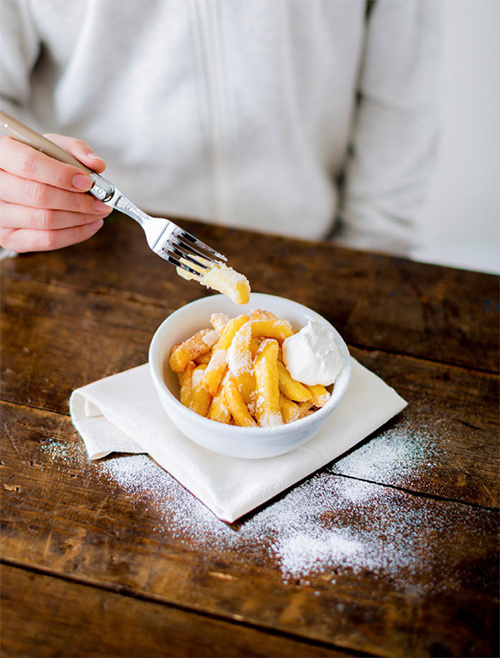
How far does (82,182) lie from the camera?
813mm

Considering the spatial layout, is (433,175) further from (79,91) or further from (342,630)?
(342,630)

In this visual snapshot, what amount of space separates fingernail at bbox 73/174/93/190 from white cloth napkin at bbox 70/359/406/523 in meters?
0.30

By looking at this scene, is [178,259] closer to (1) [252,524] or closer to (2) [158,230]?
(2) [158,230]

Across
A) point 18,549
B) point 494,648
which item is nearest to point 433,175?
point 494,648

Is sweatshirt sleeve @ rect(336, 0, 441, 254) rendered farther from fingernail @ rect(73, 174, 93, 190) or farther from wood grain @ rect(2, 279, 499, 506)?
fingernail @ rect(73, 174, 93, 190)

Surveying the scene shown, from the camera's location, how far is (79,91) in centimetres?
127

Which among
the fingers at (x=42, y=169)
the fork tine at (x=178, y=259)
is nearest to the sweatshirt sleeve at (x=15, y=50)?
the fingers at (x=42, y=169)

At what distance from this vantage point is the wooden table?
0.61 m

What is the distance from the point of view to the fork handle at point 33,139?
77cm

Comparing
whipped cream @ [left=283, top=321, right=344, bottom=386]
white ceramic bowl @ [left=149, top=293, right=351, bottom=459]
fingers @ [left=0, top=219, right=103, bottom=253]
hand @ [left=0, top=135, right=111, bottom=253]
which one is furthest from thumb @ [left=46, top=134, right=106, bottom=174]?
whipped cream @ [left=283, top=321, right=344, bottom=386]

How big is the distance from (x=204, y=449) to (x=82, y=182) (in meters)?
0.44

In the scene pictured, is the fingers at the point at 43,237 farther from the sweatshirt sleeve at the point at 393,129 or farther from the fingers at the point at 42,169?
the sweatshirt sleeve at the point at 393,129

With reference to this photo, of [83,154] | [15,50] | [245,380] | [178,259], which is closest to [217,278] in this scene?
[178,259]

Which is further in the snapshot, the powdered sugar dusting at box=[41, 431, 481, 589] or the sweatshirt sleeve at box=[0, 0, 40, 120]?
the sweatshirt sleeve at box=[0, 0, 40, 120]
